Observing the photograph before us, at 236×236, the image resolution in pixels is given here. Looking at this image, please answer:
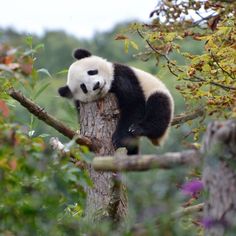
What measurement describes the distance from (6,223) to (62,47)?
46404 mm

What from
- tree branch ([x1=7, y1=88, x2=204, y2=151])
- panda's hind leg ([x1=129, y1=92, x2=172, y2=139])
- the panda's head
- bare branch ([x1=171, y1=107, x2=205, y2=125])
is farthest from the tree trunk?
the panda's head

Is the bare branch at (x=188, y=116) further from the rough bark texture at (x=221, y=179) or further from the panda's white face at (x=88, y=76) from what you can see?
the rough bark texture at (x=221, y=179)

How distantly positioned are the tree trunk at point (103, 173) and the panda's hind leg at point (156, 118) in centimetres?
89

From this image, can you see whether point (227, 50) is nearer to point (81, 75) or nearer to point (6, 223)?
point (81, 75)

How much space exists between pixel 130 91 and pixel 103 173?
63.8 inches

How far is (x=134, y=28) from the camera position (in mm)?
5176

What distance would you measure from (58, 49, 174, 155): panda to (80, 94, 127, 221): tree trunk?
710mm

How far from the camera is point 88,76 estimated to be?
266 inches

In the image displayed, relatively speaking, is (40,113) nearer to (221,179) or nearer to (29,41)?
(29,41)

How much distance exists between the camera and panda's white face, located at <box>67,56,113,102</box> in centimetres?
652

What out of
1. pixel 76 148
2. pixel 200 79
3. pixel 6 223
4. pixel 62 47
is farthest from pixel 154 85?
pixel 62 47

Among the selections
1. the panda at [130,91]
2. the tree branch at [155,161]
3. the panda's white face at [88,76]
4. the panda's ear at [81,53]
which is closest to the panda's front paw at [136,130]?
the panda at [130,91]

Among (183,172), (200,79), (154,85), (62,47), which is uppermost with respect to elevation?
(183,172)

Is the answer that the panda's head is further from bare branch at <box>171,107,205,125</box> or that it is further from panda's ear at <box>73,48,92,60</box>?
bare branch at <box>171,107,205,125</box>
